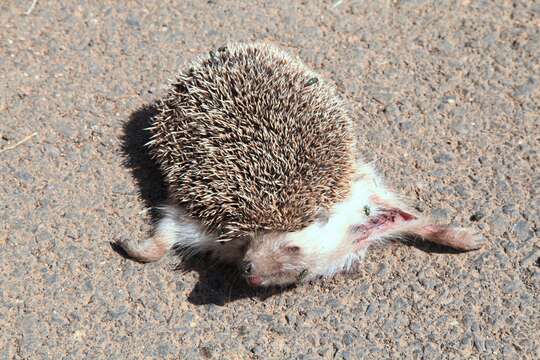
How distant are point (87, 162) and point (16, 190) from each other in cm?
52

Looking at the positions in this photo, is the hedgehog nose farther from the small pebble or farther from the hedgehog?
the small pebble

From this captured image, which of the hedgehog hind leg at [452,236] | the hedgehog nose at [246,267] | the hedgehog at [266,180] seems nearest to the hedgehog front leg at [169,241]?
the hedgehog at [266,180]

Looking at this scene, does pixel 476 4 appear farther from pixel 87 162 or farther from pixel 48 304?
pixel 48 304

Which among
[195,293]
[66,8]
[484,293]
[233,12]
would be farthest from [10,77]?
[484,293]

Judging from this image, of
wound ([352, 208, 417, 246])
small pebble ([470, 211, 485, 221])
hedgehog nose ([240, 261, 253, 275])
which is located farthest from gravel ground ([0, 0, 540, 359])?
hedgehog nose ([240, 261, 253, 275])

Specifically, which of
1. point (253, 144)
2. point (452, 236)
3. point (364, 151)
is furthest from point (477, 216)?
point (253, 144)

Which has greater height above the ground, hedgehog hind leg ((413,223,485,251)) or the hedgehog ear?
the hedgehog ear

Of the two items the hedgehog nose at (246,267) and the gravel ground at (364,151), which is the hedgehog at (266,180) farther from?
the gravel ground at (364,151)

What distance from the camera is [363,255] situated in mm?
4766

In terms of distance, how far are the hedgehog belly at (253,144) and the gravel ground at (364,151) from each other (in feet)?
1.66

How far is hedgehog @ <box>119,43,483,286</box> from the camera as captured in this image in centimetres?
438

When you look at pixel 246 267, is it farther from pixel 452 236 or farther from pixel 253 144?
pixel 452 236

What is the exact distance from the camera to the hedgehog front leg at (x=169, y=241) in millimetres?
4742

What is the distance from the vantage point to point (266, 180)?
14.3 ft
